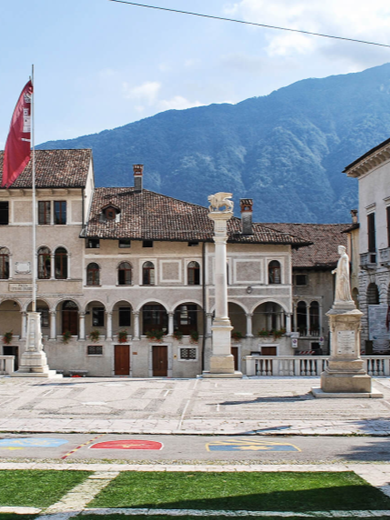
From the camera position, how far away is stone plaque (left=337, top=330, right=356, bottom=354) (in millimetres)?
18688

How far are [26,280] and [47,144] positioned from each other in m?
147

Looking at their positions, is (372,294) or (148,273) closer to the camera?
(372,294)

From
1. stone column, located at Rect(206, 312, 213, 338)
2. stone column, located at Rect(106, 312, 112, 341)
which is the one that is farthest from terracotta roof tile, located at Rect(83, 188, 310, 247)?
stone column, located at Rect(106, 312, 112, 341)

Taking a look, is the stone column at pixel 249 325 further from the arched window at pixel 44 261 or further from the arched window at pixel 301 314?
the arched window at pixel 44 261

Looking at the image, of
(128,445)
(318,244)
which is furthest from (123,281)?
(128,445)

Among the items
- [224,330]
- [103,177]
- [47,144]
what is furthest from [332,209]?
[224,330]

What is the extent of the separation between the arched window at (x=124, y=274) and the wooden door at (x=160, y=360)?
491 centimetres

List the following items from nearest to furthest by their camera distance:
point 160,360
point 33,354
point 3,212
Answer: point 33,354, point 3,212, point 160,360

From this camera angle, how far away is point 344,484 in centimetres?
858

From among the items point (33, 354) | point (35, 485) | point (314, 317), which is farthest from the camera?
point (314, 317)

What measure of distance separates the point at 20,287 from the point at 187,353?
1218cm

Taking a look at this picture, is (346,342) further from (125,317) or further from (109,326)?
(125,317)

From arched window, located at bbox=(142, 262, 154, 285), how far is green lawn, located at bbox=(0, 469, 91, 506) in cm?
3540

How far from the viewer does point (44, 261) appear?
145 feet
